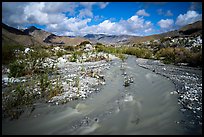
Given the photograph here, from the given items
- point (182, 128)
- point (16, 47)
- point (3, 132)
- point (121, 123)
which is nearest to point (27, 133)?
point (3, 132)

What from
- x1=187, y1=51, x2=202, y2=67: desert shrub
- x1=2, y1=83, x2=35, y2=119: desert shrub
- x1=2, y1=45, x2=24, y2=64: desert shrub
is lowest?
x1=2, y1=83, x2=35, y2=119: desert shrub

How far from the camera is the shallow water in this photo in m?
6.63

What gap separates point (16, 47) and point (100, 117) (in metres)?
13.4

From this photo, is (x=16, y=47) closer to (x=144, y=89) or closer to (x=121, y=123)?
(x=144, y=89)

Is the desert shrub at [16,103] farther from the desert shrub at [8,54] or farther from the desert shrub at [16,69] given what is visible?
the desert shrub at [8,54]

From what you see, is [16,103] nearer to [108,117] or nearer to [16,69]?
[108,117]

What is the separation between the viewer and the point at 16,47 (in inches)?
709

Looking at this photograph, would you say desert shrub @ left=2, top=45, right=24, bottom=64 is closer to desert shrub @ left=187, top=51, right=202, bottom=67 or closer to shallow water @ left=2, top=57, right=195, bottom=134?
shallow water @ left=2, top=57, right=195, bottom=134

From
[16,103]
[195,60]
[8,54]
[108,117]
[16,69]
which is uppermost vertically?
[8,54]

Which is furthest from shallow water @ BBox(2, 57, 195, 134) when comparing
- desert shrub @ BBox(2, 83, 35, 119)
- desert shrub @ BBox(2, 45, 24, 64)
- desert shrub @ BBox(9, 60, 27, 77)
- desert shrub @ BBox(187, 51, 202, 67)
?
desert shrub @ BBox(187, 51, 202, 67)

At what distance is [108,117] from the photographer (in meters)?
7.66

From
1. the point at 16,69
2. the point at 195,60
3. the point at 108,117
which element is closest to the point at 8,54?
the point at 16,69

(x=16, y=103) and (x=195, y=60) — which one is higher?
(x=195, y=60)

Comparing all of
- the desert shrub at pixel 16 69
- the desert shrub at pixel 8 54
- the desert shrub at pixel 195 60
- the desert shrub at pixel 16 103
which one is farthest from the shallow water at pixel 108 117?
the desert shrub at pixel 195 60
